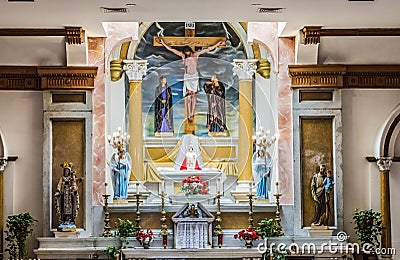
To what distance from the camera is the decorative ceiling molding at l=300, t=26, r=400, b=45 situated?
46.1 ft

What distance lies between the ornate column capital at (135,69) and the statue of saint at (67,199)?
3539mm

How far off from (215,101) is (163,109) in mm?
994

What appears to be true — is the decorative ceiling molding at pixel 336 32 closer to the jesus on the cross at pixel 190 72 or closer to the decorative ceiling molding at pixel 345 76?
the decorative ceiling molding at pixel 345 76

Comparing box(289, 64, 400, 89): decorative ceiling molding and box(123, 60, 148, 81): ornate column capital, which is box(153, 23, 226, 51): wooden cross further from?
box(289, 64, 400, 89): decorative ceiling molding

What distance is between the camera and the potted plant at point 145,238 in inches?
559

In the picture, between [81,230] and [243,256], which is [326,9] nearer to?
[243,256]

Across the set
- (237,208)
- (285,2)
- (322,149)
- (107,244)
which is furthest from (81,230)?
(285,2)

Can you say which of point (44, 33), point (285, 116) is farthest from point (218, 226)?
point (44, 33)

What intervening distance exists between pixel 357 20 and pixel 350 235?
336cm

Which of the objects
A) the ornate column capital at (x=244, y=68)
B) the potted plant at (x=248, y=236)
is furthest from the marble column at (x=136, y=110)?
Answer: the potted plant at (x=248, y=236)

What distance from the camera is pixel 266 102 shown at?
1714 cm

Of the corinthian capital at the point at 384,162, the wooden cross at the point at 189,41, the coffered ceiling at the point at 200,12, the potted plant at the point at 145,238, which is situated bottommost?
the potted plant at the point at 145,238

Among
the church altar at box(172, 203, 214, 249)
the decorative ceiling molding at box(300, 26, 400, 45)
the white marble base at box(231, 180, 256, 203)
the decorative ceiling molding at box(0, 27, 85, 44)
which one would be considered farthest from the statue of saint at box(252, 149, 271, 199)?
the decorative ceiling molding at box(0, 27, 85, 44)

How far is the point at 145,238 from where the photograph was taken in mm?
14180
